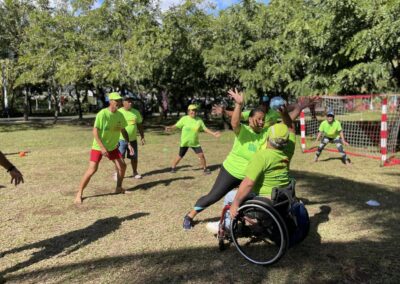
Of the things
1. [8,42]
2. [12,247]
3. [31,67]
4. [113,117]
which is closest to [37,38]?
[31,67]

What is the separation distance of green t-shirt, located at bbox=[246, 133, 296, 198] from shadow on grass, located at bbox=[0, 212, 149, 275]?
2.16 m

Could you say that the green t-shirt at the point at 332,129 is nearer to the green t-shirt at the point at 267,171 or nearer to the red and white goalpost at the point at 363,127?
the red and white goalpost at the point at 363,127

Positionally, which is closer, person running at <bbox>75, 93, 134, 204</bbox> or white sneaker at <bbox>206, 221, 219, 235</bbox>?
white sneaker at <bbox>206, 221, 219, 235</bbox>

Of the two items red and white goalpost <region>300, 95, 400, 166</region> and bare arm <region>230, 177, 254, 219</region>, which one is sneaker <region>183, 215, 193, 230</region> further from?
red and white goalpost <region>300, 95, 400, 166</region>

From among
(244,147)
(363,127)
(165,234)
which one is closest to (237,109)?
(244,147)

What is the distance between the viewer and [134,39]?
1786cm

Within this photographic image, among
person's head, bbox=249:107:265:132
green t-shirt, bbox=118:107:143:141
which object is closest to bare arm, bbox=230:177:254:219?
person's head, bbox=249:107:265:132

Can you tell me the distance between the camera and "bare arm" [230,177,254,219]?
400 cm

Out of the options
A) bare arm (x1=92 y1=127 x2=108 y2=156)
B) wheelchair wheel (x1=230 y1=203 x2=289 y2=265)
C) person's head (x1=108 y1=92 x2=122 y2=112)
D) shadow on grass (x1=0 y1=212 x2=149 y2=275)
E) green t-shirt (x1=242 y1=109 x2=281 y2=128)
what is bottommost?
shadow on grass (x1=0 y1=212 x2=149 y2=275)

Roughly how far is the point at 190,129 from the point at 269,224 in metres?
4.86

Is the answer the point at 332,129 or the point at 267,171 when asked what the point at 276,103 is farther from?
the point at 332,129

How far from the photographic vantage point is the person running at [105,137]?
652cm

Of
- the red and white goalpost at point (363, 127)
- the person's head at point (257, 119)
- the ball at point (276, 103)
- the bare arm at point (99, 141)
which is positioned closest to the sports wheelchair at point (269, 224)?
the person's head at point (257, 119)

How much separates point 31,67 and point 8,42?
4196 millimetres
